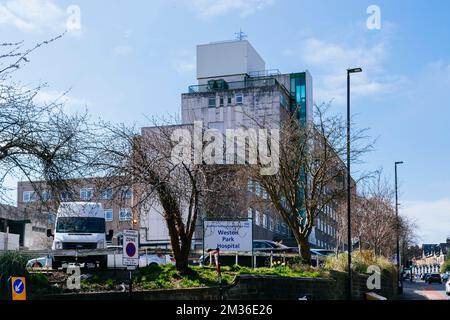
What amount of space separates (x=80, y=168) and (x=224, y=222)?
788 centimetres

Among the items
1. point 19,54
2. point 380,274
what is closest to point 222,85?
point 380,274

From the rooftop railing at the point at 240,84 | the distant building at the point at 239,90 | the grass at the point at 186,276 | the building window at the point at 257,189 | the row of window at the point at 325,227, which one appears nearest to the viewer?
the grass at the point at 186,276

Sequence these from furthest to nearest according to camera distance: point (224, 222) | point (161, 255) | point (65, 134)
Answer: point (161, 255) → point (224, 222) → point (65, 134)

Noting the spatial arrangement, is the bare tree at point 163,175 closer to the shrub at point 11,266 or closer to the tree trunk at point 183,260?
the tree trunk at point 183,260

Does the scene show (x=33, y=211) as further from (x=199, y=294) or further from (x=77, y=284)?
(x=199, y=294)

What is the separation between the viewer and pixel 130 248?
17.8 m

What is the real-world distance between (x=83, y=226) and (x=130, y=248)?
545 inches

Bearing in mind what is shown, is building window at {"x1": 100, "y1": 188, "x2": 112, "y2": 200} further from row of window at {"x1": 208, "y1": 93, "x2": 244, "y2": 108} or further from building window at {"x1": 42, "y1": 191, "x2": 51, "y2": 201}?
row of window at {"x1": 208, "y1": 93, "x2": 244, "y2": 108}

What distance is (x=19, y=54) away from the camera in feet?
49.3

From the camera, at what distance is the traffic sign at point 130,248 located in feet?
58.0

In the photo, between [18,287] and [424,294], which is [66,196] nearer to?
[18,287]

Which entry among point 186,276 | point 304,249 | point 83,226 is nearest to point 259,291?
point 186,276

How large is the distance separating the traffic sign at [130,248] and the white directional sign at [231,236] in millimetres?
8197

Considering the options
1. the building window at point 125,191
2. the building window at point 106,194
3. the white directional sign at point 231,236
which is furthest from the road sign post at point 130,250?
the white directional sign at point 231,236
